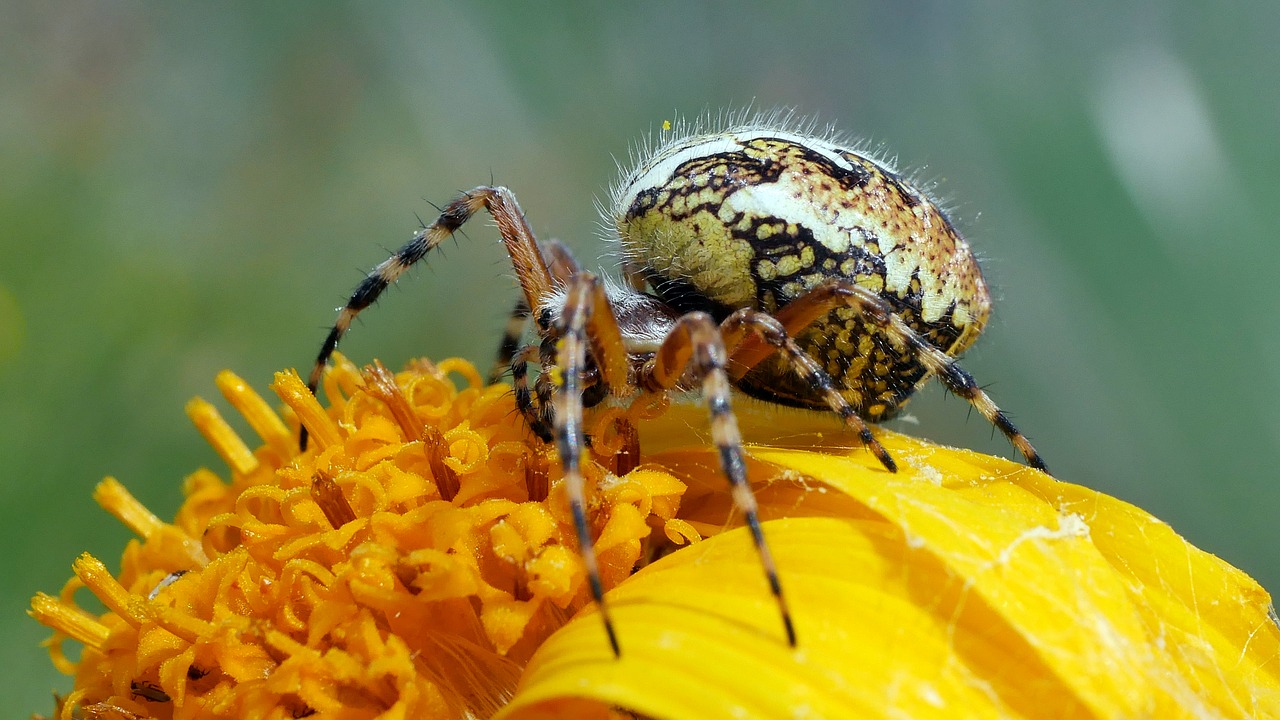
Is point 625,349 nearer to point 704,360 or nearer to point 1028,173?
point 704,360

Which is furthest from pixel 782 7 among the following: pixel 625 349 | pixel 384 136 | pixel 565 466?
pixel 565 466

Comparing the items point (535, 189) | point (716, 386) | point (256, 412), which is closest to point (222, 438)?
point (256, 412)

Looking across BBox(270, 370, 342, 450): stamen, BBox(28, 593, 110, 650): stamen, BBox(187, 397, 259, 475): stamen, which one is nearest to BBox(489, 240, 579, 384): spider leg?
BBox(270, 370, 342, 450): stamen

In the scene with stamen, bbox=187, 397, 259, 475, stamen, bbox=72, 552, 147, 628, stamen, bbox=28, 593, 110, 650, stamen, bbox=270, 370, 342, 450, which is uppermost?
stamen, bbox=270, 370, 342, 450

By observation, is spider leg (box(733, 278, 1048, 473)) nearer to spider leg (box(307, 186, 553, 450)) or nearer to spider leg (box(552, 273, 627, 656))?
spider leg (box(552, 273, 627, 656))

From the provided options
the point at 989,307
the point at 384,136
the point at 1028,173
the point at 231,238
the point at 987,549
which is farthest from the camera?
the point at 384,136

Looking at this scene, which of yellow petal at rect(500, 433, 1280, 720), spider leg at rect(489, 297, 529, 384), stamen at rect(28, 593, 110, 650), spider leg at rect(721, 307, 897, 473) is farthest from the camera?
spider leg at rect(489, 297, 529, 384)
